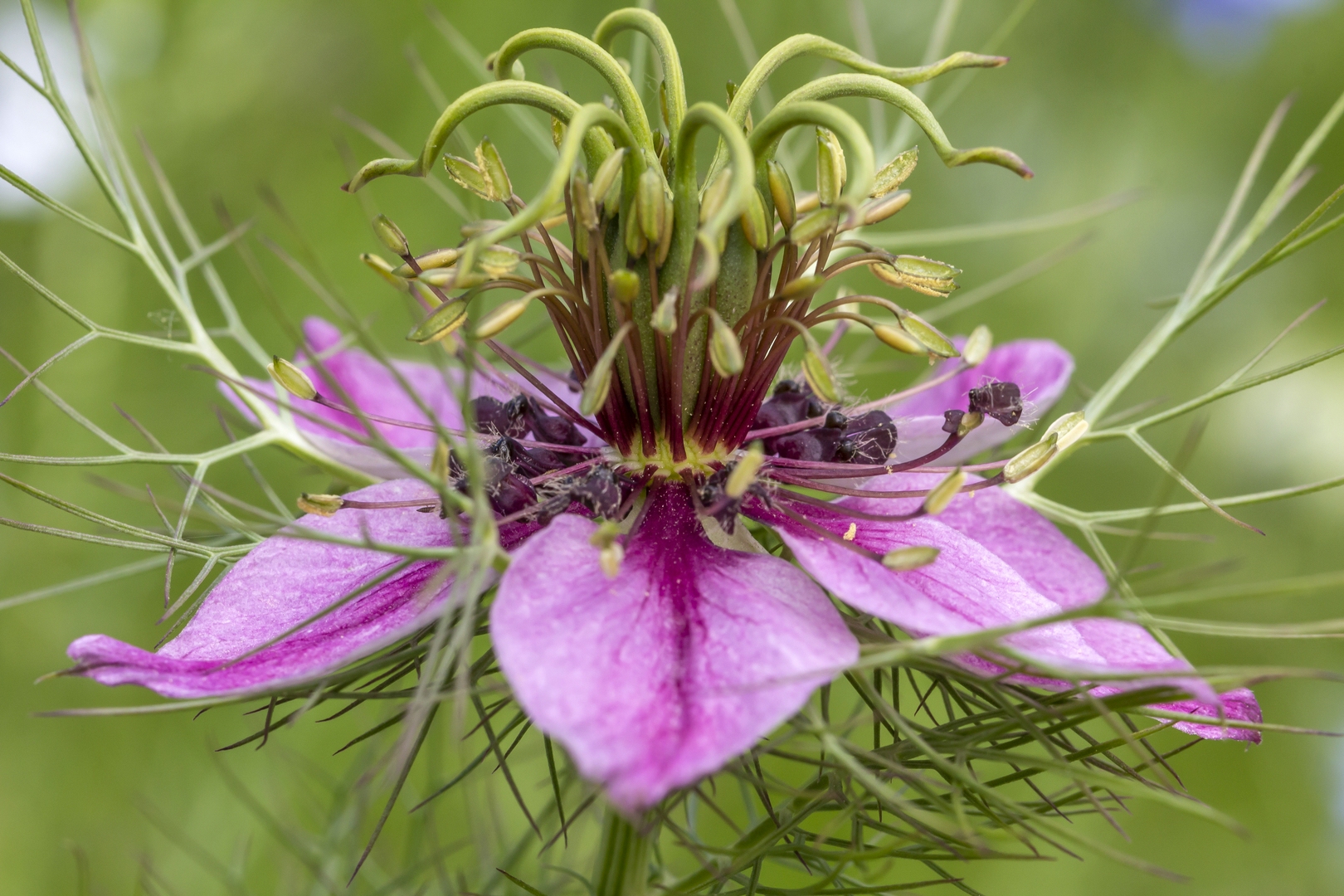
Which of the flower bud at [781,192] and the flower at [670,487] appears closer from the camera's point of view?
the flower at [670,487]

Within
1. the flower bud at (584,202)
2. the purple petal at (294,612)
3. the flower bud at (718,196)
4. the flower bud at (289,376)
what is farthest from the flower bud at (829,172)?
the flower bud at (289,376)

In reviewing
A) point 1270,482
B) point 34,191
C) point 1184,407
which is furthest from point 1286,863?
point 34,191

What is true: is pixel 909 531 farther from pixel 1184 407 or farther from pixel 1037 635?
pixel 1184 407

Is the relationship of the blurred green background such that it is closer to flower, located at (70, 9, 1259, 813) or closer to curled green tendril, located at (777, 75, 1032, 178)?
flower, located at (70, 9, 1259, 813)

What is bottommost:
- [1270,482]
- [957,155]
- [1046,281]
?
[1270,482]

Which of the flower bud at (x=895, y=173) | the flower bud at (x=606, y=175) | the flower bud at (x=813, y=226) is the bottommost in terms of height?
the flower bud at (x=895, y=173)

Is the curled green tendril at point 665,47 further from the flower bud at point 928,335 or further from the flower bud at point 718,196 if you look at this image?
the flower bud at point 928,335

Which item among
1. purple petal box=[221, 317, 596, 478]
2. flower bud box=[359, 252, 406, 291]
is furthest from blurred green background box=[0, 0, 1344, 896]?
flower bud box=[359, 252, 406, 291]
